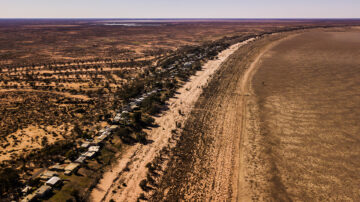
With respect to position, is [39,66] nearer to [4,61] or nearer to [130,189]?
[4,61]

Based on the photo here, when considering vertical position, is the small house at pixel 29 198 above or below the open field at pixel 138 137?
below

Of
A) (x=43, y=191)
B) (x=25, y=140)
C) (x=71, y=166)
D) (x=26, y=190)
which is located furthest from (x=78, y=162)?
(x=25, y=140)

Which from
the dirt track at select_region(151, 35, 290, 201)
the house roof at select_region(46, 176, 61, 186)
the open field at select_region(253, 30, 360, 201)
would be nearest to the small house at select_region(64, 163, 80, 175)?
the house roof at select_region(46, 176, 61, 186)

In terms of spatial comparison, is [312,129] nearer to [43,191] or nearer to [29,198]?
[43,191]

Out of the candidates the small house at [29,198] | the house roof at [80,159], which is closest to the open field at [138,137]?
the house roof at [80,159]

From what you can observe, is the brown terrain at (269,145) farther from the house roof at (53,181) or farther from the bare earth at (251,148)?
the house roof at (53,181)
